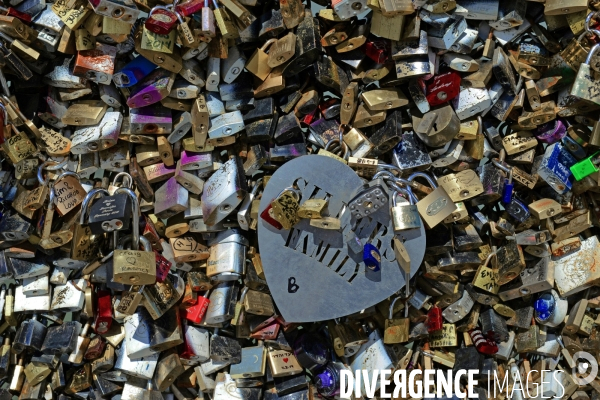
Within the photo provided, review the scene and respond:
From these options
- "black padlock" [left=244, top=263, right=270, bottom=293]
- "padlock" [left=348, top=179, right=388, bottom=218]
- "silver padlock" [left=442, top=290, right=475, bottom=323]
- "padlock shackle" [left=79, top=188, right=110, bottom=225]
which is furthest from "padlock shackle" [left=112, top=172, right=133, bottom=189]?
"silver padlock" [left=442, top=290, right=475, bottom=323]

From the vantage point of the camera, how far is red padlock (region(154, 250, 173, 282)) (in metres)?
2.38

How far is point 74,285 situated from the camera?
8.46 ft

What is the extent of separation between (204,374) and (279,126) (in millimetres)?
843

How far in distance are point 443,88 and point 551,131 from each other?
1.22ft

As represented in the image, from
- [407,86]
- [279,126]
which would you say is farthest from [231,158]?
[407,86]

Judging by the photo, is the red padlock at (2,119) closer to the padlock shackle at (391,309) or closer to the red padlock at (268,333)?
the red padlock at (268,333)

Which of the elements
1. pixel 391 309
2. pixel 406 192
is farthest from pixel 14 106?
pixel 391 309

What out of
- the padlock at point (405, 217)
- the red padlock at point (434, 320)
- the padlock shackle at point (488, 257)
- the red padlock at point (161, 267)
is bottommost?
the red padlock at point (434, 320)

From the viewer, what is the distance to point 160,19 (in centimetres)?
222

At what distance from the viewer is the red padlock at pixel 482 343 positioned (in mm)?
2602

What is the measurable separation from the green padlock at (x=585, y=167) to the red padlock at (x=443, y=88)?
1.41 feet

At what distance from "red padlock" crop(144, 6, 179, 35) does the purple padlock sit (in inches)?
44.4

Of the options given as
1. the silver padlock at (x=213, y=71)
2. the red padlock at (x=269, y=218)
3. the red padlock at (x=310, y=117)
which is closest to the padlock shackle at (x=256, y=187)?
the red padlock at (x=269, y=218)

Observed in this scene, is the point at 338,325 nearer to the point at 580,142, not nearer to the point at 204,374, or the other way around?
the point at 204,374
